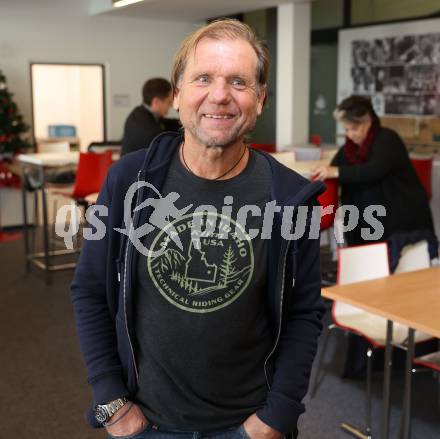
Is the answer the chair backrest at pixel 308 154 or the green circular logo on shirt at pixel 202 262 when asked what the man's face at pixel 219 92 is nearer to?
the green circular logo on shirt at pixel 202 262

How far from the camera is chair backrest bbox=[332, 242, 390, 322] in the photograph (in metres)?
3.33

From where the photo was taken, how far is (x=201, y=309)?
1461 mm

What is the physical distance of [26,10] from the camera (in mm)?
8055

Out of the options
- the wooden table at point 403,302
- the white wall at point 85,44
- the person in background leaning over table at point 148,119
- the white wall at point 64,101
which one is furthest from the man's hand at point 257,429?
the white wall at point 64,101

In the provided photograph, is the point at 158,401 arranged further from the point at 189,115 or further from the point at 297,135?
the point at 297,135

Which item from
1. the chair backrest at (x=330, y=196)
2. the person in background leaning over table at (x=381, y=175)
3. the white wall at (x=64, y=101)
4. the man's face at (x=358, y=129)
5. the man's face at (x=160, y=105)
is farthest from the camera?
the white wall at (x=64, y=101)

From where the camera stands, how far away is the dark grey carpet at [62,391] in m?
3.24

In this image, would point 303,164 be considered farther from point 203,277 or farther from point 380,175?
point 203,277

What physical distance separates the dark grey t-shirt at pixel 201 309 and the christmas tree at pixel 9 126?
653cm

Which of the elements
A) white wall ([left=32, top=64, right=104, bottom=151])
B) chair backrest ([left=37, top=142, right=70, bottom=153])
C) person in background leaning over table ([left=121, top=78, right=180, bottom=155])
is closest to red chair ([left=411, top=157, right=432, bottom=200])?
person in background leaning over table ([left=121, top=78, right=180, bottom=155])

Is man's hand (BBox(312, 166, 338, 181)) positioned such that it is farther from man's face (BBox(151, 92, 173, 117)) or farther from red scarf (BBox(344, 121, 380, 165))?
man's face (BBox(151, 92, 173, 117))

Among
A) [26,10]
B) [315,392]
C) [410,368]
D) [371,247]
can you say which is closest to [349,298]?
[410,368]

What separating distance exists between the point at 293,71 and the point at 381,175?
12.5ft

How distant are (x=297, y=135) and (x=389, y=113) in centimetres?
110
